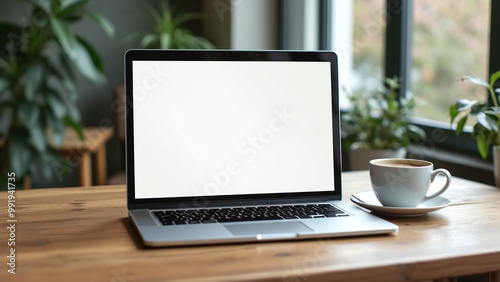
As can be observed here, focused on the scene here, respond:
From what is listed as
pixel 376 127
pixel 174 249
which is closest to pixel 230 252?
pixel 174 249

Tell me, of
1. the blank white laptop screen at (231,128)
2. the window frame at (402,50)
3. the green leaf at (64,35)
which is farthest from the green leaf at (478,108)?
the green leaf at (64,35)

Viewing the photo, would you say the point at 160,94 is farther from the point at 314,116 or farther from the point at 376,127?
the point at 376,127

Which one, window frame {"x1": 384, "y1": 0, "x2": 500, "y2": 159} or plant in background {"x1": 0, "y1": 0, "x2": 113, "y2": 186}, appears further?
plant in background {"x1": 0, "y1": 0, "x2": 113, "y2": 186}

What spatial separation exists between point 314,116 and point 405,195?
23cm

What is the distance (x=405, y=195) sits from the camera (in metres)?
1.07

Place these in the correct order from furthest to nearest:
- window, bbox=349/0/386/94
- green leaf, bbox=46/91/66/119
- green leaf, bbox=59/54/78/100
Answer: green leaf, bbox=59/54/78/100, green leaf, bbox=46/91/66/119, window, bbox=349/0/386/94

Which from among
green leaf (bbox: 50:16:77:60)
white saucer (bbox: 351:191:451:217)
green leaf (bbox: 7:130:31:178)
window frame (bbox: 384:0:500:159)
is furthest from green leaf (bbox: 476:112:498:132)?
green leaf (bbox: 7:130:31:178)

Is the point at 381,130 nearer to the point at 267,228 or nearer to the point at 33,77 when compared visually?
the point at 267,228

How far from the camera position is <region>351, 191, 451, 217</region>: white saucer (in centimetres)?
106

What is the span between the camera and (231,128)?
3.67 ft

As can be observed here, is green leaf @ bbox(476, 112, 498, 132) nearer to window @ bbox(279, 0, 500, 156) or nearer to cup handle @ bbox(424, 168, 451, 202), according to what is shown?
cup handle @ bbox(424, 168, 451, 202)

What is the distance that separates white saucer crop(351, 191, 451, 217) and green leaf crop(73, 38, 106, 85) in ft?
6.52

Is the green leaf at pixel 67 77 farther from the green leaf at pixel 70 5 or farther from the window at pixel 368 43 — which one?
the window at pixel 368 43

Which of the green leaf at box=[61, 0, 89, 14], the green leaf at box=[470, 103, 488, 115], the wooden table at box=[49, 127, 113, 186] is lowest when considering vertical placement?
the wooden table at box=[49, 127, 113, 186]
